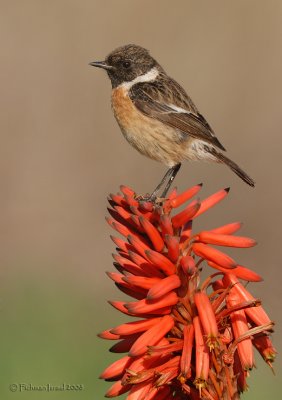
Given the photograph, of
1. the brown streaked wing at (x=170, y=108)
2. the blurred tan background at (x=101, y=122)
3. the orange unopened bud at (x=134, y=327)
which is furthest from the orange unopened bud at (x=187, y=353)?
the blurred tan background at (x=101, y=122)

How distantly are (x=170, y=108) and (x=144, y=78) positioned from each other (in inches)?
18.1

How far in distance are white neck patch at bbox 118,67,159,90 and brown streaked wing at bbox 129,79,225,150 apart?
45mm

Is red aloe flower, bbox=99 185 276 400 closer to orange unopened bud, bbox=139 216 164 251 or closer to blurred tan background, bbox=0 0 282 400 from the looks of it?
orange unopened bud, bbox=139 216 164 251

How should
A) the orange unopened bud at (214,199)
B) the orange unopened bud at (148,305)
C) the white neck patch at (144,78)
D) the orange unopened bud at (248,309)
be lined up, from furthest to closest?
1. the white neck patch at (144,78)
2. the orange unopened bud at (214,199)
3. the orange unopened bud at (248,309)
4. the orange unopened bud at (148,305)

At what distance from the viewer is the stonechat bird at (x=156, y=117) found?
22.6 feet

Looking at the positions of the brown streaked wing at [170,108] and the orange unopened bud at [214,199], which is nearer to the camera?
the orange unopened bud at [214,199]

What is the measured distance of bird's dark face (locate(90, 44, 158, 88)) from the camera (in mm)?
7289

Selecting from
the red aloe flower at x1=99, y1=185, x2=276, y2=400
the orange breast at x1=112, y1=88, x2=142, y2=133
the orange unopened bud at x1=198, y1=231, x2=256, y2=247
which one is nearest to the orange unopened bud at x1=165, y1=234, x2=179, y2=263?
the red aloe flower at x1=99, y1=185, x2=276, y2=400

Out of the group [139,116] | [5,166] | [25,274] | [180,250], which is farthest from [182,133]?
[5,166]

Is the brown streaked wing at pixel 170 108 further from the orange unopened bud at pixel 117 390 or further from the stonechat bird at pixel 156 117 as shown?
the orange unopened bud at pixel 117 390

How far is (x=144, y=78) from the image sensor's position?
743cm

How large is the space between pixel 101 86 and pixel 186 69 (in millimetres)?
1118

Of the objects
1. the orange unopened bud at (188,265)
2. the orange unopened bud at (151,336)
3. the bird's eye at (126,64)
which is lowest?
Result: the orange unopened bud at (151,336)

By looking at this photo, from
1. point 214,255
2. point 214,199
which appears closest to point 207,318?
point 214,255
